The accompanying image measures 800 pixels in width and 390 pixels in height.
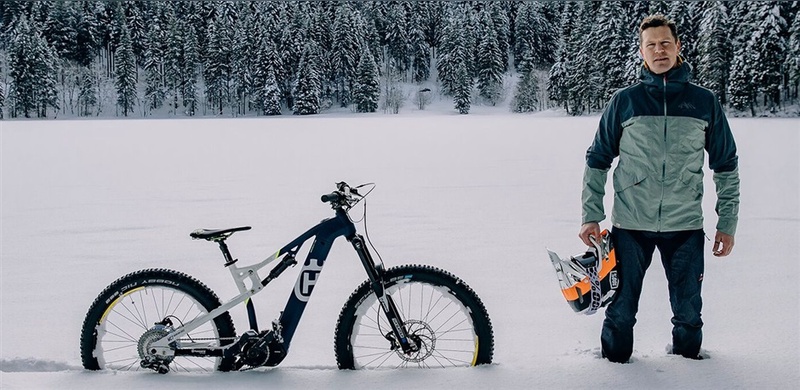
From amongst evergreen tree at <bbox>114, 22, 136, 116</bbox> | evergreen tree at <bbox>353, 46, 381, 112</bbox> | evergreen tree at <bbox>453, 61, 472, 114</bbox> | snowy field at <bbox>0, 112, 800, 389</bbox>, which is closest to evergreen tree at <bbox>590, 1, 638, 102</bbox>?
evergreen tree at <bbox>453, 61, 472, 114</bbox>

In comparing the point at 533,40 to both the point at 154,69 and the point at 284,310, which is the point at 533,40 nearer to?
the point at 154,69

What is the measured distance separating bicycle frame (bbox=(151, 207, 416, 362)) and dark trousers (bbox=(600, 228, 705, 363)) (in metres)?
0.95

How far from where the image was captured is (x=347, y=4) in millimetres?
87375

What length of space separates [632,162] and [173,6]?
76.1 metres

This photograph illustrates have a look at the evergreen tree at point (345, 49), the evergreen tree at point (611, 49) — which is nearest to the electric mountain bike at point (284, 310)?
the evergreen tree at point (611, 49)

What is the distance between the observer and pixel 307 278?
2.93 m

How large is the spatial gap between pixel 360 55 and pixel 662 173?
80.0 metres

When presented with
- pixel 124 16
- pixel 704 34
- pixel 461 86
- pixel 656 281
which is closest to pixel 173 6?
pixel 124 16

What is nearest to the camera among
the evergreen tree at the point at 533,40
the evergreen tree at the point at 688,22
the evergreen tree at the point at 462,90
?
the evergreen tree at the point at 688,22

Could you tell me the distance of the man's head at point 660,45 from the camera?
2.86 meters

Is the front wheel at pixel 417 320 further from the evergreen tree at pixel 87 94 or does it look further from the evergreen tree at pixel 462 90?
the evergreen tree at pixel 462 90

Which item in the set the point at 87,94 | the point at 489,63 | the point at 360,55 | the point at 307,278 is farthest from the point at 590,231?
the point at 489,63

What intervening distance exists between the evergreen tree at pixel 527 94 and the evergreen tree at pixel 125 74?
40878 mm

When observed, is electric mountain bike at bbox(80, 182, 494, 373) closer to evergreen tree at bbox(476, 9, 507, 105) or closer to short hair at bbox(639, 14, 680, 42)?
short hair at bbox(639, 14, 680, 42)
